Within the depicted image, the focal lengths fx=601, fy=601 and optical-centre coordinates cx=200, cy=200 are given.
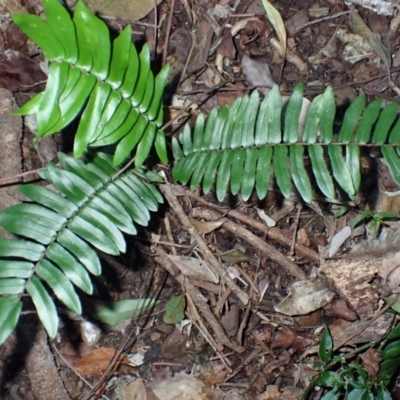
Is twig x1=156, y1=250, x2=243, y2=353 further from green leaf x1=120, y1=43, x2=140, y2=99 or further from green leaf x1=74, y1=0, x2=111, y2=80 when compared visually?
green leaf x1=74, y1=0, x2=111, y2=80

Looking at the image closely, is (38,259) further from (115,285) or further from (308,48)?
(308,48)

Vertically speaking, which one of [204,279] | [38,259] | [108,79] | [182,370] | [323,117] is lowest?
[182,370]

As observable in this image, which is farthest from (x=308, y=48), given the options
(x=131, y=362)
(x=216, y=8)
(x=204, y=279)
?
(x=131, y=362)

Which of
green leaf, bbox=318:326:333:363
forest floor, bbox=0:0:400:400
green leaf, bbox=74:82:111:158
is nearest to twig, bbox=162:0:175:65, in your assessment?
forest floor, bbox=0:0:400:400

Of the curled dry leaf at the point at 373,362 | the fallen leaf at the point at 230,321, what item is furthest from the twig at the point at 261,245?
the curled dry leaf at the point at 373,362

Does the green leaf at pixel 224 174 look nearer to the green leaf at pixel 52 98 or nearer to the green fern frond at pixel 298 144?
the green fern frond at pixel 298 144

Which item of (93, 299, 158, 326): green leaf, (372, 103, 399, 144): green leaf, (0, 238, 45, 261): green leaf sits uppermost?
(372, 103, 399, 144): green leaf

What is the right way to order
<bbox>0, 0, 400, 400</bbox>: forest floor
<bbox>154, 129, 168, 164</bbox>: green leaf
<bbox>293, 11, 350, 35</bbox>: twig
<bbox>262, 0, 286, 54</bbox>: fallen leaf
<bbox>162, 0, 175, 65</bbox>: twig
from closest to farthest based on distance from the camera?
1. <bbox>154, 129, 168, 164</bbox>: green leaf
2. <bbox>0, 0, 400, 400</bbox>: forest floor
3. <bbox>162, 0, 175, 65</bbox>: twig
4. <bbox>262, 0, 286, 54</bbox>: fallen leaf
5. <bbox>293, 11, 350, 35</bbox>: twig
